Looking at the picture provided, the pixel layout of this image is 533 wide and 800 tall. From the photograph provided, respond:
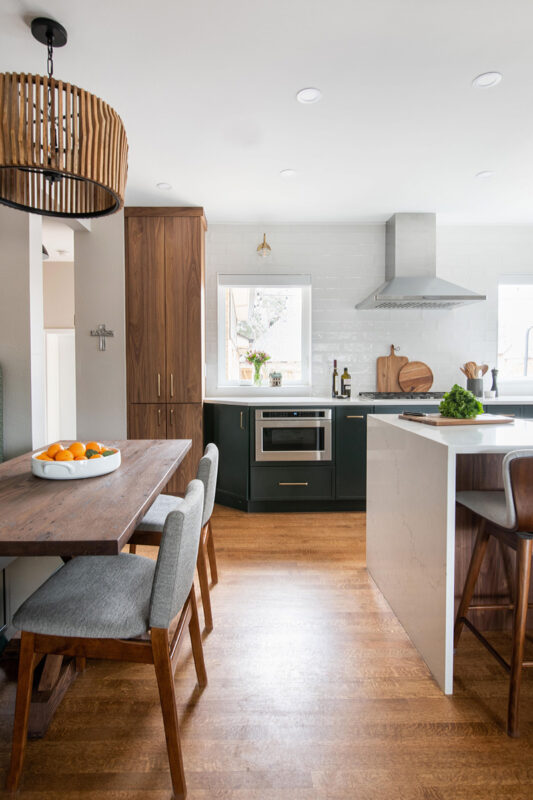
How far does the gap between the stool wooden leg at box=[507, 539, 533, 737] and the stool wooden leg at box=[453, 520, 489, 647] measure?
0.84ft

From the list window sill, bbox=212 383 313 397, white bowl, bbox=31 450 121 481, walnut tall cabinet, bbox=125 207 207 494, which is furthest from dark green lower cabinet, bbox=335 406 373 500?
white bowl, bbox=31 450 121 481

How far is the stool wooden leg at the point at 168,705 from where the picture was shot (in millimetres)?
1142

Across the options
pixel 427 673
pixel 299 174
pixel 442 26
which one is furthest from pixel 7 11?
pixel 427 673

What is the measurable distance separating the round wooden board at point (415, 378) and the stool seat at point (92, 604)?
341 centimetres

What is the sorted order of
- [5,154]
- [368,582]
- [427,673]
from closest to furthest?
[5,154]
[427,673]
[368,582]

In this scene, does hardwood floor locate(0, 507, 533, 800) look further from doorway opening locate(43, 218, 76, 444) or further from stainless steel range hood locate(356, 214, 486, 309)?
doorway opening locate(43, 218, 76, 444)

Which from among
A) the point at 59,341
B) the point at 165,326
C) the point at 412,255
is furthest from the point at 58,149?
the point at 59,341

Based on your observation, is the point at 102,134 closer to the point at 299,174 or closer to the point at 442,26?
the point at 442,26

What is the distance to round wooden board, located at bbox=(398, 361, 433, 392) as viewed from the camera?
4.28 m

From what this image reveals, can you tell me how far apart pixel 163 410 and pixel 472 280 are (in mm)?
3192

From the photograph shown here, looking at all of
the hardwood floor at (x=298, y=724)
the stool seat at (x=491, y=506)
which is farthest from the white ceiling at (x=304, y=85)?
the hardwood floor at (x=298, y=724)

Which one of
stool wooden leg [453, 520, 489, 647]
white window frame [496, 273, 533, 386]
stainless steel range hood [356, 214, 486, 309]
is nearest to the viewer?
stool wooden leg [453, 520, 489, 647]

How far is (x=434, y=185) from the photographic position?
11.2ft

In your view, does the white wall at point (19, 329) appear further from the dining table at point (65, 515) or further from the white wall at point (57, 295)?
the white wall at point (57, 295)
